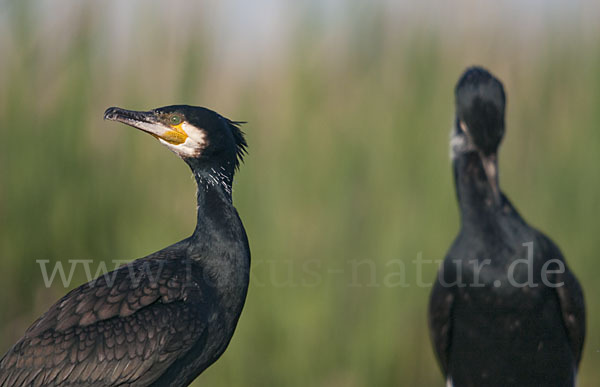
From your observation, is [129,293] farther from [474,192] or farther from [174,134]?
[474,192]

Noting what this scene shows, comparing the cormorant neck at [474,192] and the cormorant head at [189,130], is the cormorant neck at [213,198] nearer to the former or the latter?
the cormorant head at [189,130]

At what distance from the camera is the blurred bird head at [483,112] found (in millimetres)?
2922

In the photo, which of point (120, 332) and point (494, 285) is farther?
point (494, 285)

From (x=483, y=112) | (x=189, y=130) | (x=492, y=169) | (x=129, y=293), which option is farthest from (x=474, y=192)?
(x=129, y=293)

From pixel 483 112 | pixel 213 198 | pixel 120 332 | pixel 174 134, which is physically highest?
pixel 483 112

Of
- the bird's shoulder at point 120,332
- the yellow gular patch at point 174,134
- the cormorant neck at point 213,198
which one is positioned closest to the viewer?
the bird's shoulder at point 120,332

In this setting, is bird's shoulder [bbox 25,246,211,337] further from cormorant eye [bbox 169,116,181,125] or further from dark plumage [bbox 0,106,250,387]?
cormorant eye [bbox 169,116,181,125]

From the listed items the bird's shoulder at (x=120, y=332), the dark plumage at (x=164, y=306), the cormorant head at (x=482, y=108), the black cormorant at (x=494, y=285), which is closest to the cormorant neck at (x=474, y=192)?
the black cormorant at (x=494, y=285)

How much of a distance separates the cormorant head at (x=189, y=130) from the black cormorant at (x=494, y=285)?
95cm

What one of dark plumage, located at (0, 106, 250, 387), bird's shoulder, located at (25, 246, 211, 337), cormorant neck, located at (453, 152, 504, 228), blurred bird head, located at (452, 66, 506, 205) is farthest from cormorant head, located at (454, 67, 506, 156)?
bird's shoulder, located at (25, 246, 211, 337)

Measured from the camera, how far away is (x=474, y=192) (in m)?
3.14

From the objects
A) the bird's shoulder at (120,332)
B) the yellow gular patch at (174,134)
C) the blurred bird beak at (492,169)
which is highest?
the yellow gular patch at (174,134)

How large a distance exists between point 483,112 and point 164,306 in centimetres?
142

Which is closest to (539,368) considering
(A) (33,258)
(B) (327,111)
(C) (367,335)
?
(C) (367,335)
